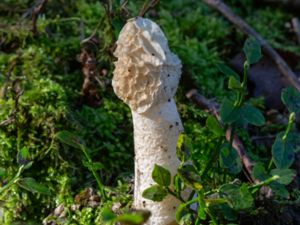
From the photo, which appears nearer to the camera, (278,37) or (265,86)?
(265,86)

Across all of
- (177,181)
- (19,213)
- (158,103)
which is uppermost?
(158,103)

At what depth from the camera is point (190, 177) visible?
215 cm

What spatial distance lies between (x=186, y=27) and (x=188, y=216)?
249 cm

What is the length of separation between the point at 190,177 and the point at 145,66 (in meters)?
0.53

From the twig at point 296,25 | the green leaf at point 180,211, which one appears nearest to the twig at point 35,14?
the green leaf at point 180,211

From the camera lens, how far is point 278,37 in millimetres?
4609

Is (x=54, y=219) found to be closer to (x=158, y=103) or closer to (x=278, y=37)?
(x=158, y=103)

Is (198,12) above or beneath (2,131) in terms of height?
above

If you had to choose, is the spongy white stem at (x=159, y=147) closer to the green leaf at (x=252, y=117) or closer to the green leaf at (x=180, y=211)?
the green leaf at (x=180, y=211)

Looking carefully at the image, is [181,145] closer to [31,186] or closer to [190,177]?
[190,177]

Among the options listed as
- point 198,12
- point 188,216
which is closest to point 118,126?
point 188,216

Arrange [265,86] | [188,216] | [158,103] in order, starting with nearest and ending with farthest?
[188,216], [158,103], [265,86]

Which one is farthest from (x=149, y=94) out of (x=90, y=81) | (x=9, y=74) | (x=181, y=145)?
(x=9, y=74)

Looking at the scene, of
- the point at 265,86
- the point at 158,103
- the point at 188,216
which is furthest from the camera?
the point at 265,86
